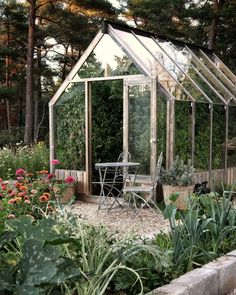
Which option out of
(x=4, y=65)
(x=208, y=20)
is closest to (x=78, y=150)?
(x=208, y=20)

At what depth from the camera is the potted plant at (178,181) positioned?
21.4 feet

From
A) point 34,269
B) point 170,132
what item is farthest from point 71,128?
point 34,269

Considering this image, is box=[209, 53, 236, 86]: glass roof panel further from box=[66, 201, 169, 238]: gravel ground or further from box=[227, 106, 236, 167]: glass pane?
box=[66, 201, 169, 238]: gravel ground

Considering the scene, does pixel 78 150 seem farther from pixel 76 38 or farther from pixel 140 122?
pixel 76 38

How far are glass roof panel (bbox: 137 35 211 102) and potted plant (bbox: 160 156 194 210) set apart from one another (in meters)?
1.22

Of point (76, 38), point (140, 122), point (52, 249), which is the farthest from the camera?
point (76, 38)

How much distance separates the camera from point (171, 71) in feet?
24.0

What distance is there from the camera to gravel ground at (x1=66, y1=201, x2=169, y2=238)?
550cm

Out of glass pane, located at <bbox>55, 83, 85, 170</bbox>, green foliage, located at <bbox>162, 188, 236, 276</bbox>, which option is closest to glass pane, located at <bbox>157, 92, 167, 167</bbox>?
glass pane, located at <bbox>55, 83, 85, 170</bbox>

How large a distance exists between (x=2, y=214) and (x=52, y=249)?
1.18 meters

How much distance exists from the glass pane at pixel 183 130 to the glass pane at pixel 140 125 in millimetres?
455

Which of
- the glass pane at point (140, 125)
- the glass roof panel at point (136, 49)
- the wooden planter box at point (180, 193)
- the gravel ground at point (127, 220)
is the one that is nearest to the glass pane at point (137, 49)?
the glass roof panel at point (136, 49)

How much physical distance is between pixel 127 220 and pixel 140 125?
5.75ft

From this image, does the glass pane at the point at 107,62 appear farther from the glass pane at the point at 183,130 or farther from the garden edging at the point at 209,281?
the garden edging at the point at 209,281
